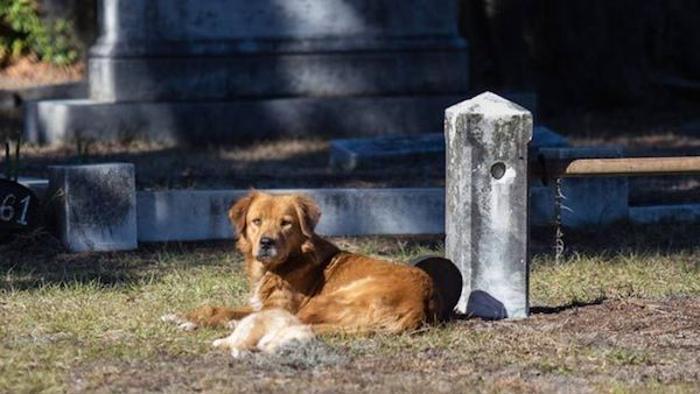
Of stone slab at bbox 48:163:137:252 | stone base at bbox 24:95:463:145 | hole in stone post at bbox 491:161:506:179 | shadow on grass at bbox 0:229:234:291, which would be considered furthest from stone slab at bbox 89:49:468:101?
hole in stone post at bbox 491:161:506:179

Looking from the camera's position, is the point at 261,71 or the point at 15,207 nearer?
the point at 15,207

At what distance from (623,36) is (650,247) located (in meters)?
9.31

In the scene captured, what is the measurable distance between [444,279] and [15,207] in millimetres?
3444

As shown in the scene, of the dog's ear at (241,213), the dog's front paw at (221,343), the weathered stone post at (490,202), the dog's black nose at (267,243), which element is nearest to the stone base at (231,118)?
the weathered stone post at (490,202)

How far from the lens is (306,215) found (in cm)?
754

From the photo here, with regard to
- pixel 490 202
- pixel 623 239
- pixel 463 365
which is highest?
pixel 490 202

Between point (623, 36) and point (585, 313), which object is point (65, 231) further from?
point (623, 36)

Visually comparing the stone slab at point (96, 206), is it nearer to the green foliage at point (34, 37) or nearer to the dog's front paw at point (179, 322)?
the dog's front paw at point (179, 322)

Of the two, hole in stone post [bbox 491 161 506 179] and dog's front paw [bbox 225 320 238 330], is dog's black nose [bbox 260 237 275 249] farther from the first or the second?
hole in stone post [bbox 491 161 506 179]

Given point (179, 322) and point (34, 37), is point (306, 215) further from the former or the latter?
point (34, 37)

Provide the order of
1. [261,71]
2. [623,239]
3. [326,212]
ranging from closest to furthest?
[326,212] < [623,239] < [261,71]

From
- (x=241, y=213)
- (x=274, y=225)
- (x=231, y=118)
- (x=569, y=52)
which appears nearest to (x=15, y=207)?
(x=241, y=213)

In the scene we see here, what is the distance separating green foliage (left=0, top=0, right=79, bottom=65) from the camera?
874 inches

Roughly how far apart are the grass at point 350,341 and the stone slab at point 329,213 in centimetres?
70
